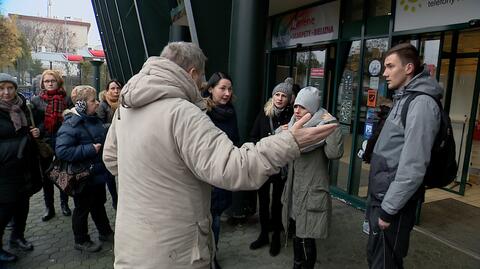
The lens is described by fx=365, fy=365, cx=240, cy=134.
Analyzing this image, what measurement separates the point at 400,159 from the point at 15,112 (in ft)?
11.2

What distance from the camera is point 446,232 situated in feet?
14.8

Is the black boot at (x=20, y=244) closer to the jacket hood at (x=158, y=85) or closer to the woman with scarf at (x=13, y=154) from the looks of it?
the woman with scarf at (x=13, y=154)

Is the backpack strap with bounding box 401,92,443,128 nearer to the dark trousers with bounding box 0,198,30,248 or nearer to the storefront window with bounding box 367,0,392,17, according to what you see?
the storefront window with bounding box 367,0,392,17

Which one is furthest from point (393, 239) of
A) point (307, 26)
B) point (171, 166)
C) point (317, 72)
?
point (307, 26)

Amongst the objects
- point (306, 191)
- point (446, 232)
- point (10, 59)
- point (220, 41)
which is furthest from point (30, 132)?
point (10, 59)

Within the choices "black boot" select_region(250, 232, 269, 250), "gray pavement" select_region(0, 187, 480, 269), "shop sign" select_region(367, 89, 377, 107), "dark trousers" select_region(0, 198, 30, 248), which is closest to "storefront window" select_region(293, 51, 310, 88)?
"shop sign" select_region(367, 89, 377, 107)

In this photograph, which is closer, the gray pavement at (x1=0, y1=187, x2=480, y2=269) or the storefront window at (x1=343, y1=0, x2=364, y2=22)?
the gray pavement at (x1=0, y1=187, x2=480, y2=269)

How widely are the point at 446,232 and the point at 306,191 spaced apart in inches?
100

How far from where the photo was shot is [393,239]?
2400 mm

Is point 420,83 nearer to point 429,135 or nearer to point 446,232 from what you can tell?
point 429,135

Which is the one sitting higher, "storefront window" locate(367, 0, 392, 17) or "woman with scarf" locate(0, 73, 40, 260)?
"storefront window" locate(367, 0, 392, 17)

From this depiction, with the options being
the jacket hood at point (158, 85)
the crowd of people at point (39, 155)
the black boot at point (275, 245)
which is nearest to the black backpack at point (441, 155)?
the jacket hood at point (158, 85)

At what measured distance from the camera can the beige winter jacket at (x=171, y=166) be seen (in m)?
1.42

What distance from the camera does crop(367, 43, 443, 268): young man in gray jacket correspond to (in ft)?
7.16
